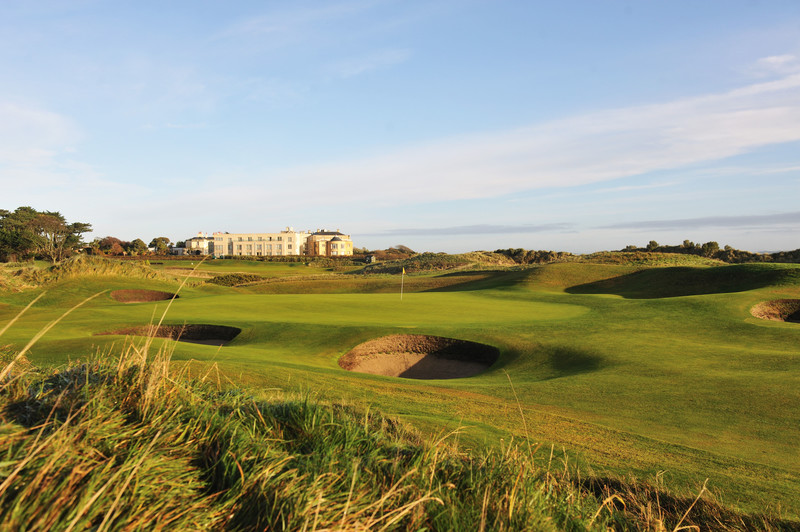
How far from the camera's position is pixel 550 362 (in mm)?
14664

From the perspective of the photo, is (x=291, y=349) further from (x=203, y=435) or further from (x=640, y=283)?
(x=640, y=283)

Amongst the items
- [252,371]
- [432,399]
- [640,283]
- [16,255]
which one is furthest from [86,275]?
[16,255]

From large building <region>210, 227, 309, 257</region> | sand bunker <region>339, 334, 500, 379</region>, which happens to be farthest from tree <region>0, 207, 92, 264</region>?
sand bunker <region>339, 334, 500, 379</region>

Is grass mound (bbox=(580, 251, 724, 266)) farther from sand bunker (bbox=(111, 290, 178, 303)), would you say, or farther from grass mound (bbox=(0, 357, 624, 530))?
grass mound (bbox=(0, 357, 624, 530))

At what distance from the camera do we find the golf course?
672 cm

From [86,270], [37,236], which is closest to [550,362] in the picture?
[86,270]

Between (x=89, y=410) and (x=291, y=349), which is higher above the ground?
(x=89, y=410)

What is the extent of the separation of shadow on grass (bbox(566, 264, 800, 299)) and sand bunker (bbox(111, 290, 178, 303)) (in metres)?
28.4

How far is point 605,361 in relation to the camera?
545 inches

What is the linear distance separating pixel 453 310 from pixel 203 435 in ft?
72.7

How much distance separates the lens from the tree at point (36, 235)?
6812 centimetres

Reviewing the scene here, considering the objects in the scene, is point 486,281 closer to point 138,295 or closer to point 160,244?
point 138,295

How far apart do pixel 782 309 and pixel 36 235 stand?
81870 mm

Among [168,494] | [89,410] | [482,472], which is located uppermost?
[89,410]
